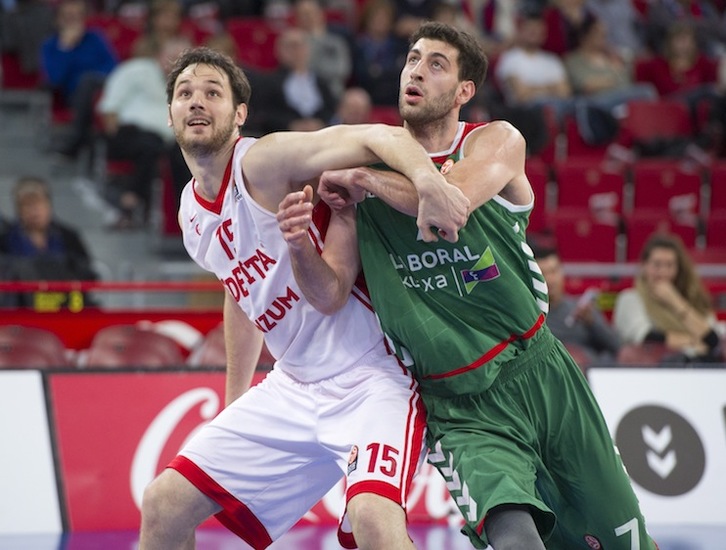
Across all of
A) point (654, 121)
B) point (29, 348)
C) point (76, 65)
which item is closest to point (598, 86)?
point (654, 121)

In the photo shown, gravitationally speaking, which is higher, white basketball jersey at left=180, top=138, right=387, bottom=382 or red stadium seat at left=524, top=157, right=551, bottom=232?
white basketball jersey at left=180, top=138, right=387, bottom=382

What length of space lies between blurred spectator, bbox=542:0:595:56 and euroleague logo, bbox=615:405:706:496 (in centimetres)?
683

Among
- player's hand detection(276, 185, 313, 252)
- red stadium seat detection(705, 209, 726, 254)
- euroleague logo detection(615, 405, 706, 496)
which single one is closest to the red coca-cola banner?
euroleague logo detection(615, 405, 706, 496)

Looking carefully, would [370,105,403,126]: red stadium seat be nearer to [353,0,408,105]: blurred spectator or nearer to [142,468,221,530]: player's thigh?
[353,0,408,105]: blurred spectator

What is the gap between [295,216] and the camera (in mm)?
4492

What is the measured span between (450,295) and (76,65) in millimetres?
7936

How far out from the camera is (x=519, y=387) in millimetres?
4852

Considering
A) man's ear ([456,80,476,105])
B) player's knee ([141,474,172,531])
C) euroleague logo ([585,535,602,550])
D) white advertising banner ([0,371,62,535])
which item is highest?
man's ear ([456,80,476,105])

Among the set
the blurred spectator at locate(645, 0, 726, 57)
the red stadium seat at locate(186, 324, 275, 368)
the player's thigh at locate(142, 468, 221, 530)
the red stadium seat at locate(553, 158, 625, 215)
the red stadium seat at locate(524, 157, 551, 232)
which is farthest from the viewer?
the blurred spectator at locate(645, 0, 726, 57)

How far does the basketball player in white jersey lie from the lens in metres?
4.68

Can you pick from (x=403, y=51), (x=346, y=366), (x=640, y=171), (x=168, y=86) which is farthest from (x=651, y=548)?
(x=403, y=51)

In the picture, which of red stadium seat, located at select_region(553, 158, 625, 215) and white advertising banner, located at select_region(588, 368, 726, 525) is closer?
white advertising banner, located at select_region(588, 368, 726, 525)

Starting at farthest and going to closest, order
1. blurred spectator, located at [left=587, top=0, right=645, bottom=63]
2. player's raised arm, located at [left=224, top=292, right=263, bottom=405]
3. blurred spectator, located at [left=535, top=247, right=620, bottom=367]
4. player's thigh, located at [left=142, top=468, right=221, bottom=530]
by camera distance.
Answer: blurred spectator, located at [left=587, top=0, right=645, bottom=63] → blurred spectator, located at [left=535, top=247, right=620, bottom=367] → player's raised arm, located at [left=224, top=292, right=263, bottom=405] → player's thigh, located at [left=142, top=468, right=221, bottom=530]

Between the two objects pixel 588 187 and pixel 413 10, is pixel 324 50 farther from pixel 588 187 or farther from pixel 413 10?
pixel 588 187
